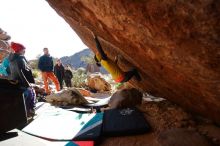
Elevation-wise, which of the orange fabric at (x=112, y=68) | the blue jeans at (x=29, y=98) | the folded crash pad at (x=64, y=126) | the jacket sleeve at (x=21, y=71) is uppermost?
the orange fabric at (x=112, y=68)

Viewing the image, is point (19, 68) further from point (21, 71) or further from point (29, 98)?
point (29, 98)

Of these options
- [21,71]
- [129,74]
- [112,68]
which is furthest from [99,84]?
[21,71]

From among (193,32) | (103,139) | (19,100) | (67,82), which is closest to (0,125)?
(19,100)

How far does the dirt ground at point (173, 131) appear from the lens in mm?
4344

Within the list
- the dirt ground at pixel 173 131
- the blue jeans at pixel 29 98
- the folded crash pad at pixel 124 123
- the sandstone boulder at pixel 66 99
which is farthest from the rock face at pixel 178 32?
the sandstone boulder at pixel 66 99

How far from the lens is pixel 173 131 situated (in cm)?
461

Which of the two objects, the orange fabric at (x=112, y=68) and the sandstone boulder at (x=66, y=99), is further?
the sandstone boulder at (x=66, y=99)

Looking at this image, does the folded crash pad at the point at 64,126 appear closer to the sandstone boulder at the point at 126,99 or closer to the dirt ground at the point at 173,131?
the dirt ground at the point at 173,131

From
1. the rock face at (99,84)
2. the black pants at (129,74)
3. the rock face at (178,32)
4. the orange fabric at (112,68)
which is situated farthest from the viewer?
the rock face at (99,84)

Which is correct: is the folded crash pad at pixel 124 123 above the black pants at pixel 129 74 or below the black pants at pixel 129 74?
below

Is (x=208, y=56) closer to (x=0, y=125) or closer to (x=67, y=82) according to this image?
(x=0, y=125)

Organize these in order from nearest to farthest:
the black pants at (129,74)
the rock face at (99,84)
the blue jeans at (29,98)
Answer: the blue jeans at (29,98) < the black pants at (129,74) < the rock face at (99,84)

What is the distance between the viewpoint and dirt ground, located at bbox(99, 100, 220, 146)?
434 centimetres

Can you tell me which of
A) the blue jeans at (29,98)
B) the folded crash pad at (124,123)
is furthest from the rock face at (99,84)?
the blue jeans at (29,98)
